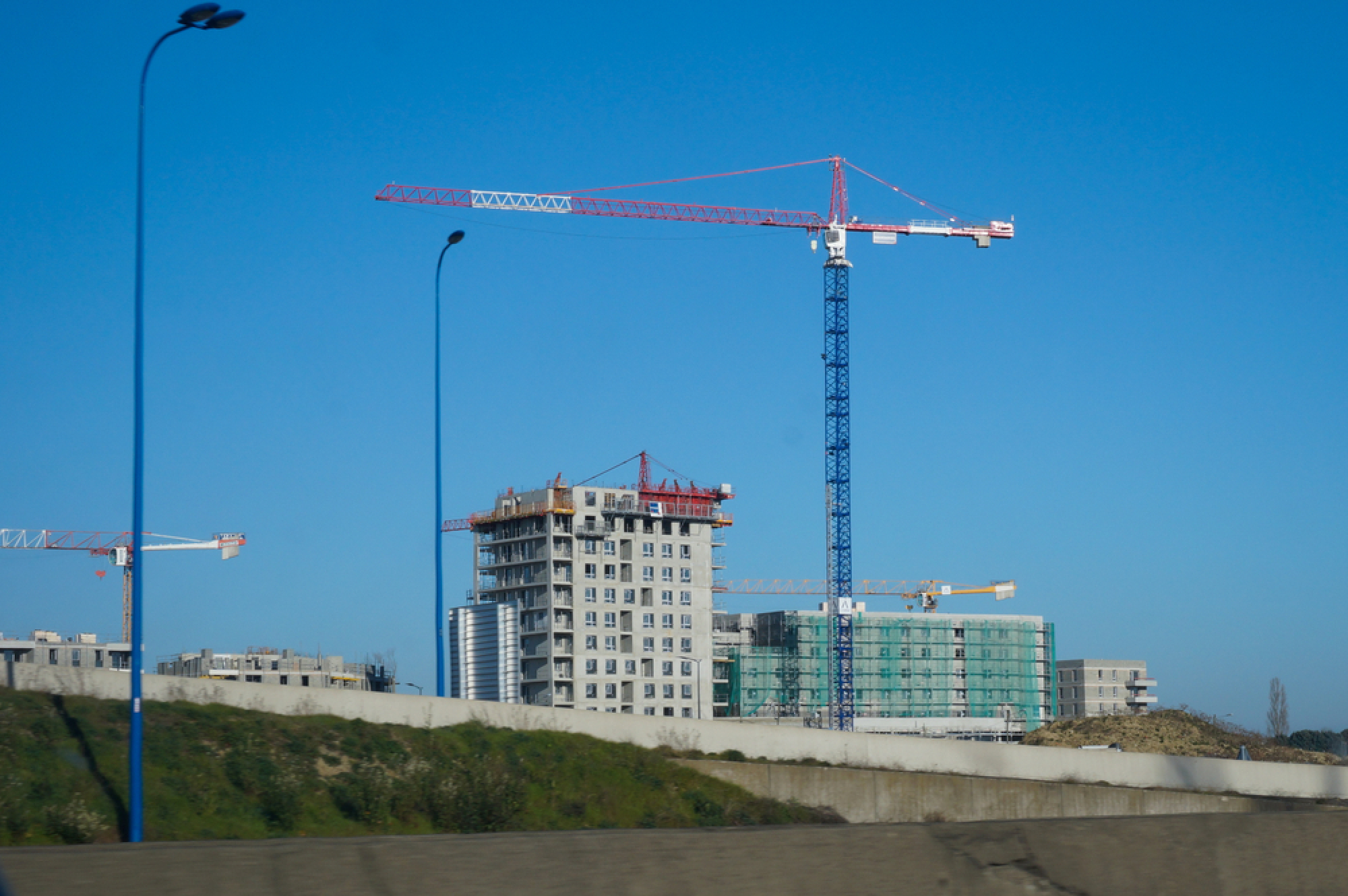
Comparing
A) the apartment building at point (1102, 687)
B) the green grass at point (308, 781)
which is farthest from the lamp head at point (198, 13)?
the apartment building at point (1102, 687)

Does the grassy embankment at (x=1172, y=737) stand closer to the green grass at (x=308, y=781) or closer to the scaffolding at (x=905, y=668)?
the green grass at (x=308, y=781)

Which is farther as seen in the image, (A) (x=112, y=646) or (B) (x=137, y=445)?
(A) (x=112, y=646)

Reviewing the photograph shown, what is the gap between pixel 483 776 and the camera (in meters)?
28.3

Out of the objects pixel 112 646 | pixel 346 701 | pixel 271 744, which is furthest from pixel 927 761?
pixel 112 646

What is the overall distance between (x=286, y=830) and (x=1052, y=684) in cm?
15354

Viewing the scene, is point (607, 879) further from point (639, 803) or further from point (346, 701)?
point (346, 701)

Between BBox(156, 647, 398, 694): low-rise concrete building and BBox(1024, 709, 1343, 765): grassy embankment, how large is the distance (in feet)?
A: 212

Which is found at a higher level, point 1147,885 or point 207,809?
point 1147,885

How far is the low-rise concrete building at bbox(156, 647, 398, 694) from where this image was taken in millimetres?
121688

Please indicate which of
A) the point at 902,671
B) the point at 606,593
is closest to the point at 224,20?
the point at 606,593

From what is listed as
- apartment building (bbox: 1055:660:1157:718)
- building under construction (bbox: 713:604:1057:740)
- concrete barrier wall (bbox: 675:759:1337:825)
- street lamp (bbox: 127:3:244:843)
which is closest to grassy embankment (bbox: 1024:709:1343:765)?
concrete barrier wall (bbox: 675:759:1337:825)

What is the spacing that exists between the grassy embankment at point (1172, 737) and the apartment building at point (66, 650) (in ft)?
289

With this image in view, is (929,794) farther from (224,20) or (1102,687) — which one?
(1102,687)

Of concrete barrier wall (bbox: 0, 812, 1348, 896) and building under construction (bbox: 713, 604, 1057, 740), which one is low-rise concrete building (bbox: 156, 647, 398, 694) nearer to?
building under construction (bbox: 713, 604, 1057, 740)
